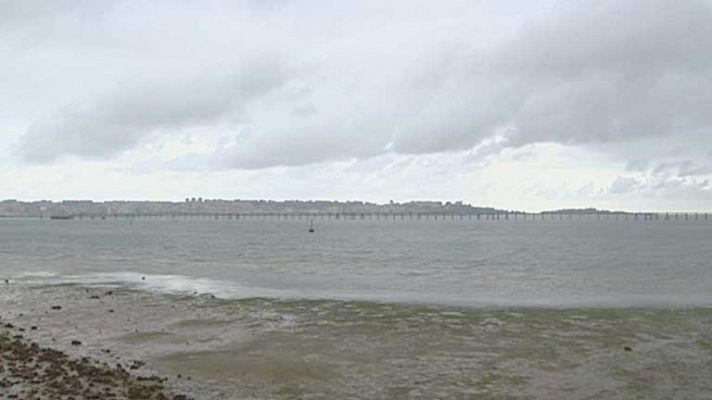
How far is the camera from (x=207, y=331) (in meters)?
24.1

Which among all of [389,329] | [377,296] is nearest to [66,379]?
[389,329]

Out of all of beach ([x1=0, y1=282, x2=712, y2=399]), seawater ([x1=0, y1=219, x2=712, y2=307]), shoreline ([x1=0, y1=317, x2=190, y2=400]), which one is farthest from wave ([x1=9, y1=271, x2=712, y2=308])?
shoreline ([x1=0, y1=317, x2=190, y2=400])

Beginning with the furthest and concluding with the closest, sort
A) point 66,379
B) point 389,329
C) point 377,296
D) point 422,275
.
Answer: point 422,275, point 377,296, point 389,329, point 66,379

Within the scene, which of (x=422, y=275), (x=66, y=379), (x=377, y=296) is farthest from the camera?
(x=422, y=275)

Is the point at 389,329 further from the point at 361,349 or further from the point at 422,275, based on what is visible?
the point at 422,275

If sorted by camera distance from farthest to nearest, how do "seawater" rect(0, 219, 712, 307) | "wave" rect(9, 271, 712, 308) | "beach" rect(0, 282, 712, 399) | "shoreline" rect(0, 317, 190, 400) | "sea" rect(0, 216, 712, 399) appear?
"seawater" rect(0, 219, 712, 307), "wave" rect(9, 271, 712, 308), "sea" rect(0, 216, 712, 399), "beach" rect(0, 282, 712, 399), "shoreline" rect(0, 317, 190, 400)

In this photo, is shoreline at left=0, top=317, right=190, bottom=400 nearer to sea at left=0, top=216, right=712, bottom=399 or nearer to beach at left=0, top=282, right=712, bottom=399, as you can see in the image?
beach at left=0, top=282, right=712, bottom=399

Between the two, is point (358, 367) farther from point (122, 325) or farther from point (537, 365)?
point (122, 325)

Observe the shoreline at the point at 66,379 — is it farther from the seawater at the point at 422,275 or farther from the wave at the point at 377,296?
the seawater at the point at 422,275

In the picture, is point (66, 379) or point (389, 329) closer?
point (66, 379)

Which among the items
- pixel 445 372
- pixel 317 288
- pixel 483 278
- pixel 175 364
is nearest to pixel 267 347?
pixel 175 364

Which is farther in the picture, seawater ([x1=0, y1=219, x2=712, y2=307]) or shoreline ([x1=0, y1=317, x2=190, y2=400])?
seawater ([x1=0, y1=219, x2=712, y2=307])

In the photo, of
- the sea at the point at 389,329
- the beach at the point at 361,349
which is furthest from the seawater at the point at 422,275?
the beach at the point at 361,349

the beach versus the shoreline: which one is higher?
the shoreline
